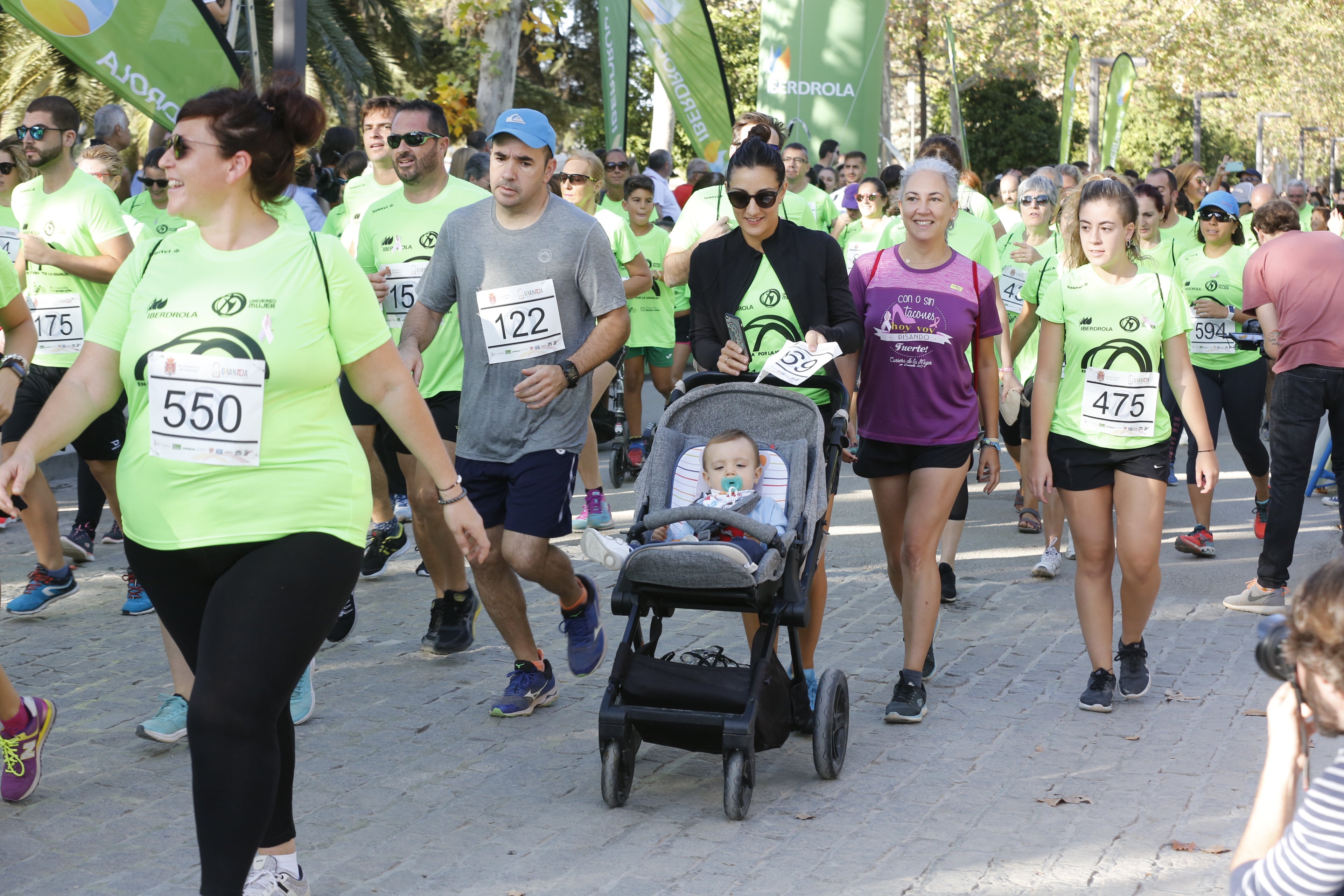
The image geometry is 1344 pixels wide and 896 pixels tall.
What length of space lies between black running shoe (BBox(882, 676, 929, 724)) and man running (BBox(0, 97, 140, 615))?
12.0ft

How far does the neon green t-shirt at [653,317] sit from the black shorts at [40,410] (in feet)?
14.2

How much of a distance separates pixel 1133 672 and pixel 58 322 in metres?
5.18

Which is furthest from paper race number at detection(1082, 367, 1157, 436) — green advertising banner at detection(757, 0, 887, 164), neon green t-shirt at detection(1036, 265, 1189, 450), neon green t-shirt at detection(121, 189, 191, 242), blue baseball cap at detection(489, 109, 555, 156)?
green advertising banner at detection(757, 0, 887, 164)

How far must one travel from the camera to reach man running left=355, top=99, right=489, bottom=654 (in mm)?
5820

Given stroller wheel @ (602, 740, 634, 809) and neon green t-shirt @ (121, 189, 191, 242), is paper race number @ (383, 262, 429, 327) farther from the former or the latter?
neon green t-shirt @ (121, 189, 191, 242)

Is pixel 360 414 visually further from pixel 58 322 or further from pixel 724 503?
pixel 724 503

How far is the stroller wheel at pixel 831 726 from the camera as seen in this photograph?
14.7 feet

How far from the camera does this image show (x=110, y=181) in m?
8.58

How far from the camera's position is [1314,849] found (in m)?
1.98

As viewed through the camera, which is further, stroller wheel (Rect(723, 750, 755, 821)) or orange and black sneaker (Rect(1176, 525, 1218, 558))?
orange and black sneaker (Rect(1176, 525, 1218, 558))

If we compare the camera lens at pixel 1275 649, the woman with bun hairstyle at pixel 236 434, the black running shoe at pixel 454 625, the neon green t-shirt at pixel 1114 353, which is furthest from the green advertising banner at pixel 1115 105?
the camera lens at pixel 1275 649

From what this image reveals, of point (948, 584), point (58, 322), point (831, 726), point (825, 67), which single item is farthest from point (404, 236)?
point (825, 67)

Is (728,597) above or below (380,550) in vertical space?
above

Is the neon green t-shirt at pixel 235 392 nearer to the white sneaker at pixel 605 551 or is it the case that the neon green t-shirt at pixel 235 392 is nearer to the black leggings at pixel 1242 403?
the white sneaker at pixel 605 551
